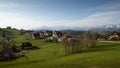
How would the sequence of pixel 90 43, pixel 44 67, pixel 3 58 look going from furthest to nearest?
pixel 90 43 → pixel 3 58 → pixel 44 67

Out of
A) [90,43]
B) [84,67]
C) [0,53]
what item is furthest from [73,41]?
[84,67]

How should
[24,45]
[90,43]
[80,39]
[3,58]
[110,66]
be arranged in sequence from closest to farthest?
[110,66]
[3,58]
[80,39]
[90,43]
[24,45]

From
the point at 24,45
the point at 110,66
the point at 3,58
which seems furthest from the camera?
the point at 24,45

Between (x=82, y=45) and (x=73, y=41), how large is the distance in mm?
5651

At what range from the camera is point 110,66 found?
36.2m

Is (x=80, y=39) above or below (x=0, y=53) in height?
above

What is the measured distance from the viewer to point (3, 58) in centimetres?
7038

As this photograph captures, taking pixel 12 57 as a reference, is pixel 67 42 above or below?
above

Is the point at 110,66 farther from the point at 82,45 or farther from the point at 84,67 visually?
the point at 82,45

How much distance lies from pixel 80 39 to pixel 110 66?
4097 centimetres

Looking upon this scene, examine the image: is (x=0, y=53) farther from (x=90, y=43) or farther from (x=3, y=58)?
(x=90, y=43)

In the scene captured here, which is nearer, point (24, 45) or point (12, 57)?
point (12, 57)

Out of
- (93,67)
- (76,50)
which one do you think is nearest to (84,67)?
(93,67)

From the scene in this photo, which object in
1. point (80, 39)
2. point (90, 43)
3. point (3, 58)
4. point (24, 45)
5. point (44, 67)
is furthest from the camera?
point (24, 45)
